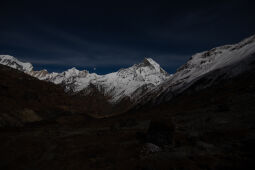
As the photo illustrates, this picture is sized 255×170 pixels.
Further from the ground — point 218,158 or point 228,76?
point 228,76

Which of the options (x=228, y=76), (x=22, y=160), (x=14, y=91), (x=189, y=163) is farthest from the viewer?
(x=14, y=91)

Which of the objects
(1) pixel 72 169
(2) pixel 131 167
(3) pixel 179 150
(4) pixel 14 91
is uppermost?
(4) pixel 14 91

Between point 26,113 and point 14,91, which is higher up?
point 14,91

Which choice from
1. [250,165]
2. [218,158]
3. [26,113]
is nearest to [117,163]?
[218,158]

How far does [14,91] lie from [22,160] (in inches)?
4425

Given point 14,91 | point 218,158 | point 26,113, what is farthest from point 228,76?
point 14,91

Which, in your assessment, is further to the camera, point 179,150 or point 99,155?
point 99,155

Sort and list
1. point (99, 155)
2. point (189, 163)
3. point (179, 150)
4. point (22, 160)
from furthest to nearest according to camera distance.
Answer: point (22, 160) → point (99, 155) → point (179, 150) → point (189, 163)

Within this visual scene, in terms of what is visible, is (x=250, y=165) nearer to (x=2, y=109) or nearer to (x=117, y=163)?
(x=117, y=163)

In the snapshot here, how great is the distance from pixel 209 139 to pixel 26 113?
101 m

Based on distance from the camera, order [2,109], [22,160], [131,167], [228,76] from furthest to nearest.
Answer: [228,76]
[2,109]
[22,160]
[131,167]

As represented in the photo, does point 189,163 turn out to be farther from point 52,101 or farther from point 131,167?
point 52,101

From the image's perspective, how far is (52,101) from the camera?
142 meters

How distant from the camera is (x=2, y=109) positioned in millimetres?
75562
